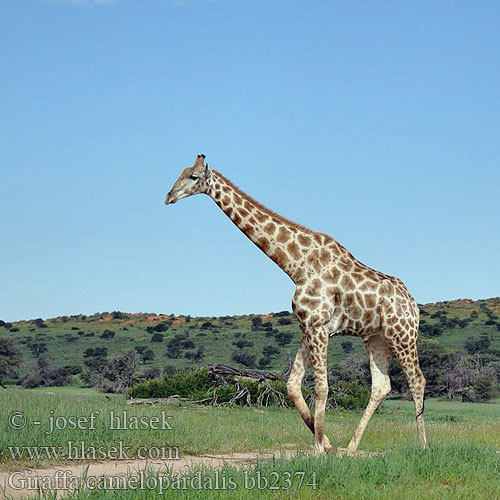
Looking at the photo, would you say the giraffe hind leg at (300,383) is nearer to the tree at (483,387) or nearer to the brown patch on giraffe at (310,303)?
the brown patch on giraffe at (310,303)

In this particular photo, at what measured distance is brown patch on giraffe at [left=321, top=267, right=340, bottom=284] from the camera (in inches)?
469

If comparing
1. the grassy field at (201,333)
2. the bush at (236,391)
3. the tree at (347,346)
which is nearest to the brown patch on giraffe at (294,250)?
the bush at (236,391)

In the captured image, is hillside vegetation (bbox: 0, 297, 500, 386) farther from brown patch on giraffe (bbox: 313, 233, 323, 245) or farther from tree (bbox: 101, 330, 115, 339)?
brown patch on giraffe (bbox: 313, 233, 323, 245)

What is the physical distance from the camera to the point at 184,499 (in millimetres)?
7832

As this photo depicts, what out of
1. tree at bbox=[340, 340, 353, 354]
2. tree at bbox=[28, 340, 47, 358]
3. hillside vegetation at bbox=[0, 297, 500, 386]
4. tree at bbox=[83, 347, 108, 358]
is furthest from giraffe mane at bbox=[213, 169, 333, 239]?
tree at bbox=[28, 340, 47, 358]

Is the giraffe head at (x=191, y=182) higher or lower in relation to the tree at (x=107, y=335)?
higher

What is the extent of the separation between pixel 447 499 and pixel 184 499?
10.1 feet

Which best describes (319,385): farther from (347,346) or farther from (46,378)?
(347,346)

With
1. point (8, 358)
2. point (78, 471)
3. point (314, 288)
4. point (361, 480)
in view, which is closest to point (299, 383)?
point (314, 288)

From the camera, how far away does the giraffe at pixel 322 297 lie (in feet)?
38.3

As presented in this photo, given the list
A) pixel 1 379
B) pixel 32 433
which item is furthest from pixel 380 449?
pixel 1 379

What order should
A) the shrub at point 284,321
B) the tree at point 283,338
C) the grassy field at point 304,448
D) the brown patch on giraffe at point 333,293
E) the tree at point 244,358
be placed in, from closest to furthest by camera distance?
the grassy field at point 304,448 < the brown patch on giraffe at point 333,293 < the tree at point 244,358 < the tree at point 283,338 < the shrub at point 284,321

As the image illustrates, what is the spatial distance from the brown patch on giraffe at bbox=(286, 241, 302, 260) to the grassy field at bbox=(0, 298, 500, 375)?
3899 cm

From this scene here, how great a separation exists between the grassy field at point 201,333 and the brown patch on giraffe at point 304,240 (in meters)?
38.9
